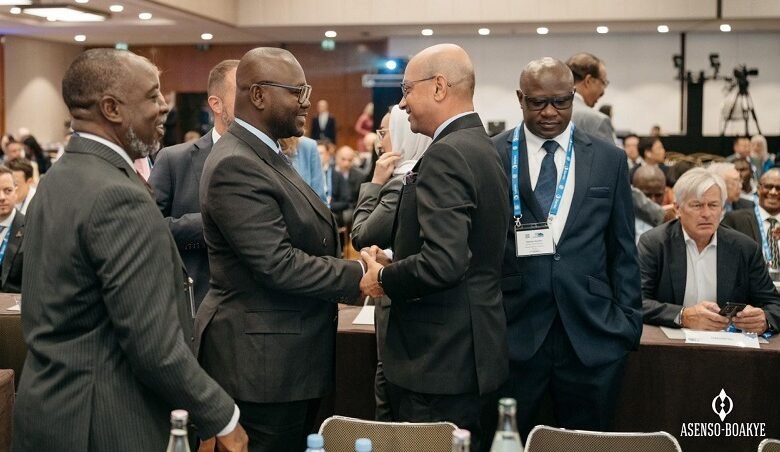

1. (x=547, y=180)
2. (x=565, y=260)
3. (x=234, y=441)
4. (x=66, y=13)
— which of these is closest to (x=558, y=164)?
(x=547, y=180)

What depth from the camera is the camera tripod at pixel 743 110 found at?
50.2ft

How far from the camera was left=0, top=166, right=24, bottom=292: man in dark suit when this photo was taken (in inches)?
177

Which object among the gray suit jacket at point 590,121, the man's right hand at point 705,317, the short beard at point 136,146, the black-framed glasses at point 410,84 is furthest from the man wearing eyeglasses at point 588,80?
the short beard at point 136,146

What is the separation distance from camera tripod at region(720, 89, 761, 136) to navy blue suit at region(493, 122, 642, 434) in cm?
1322

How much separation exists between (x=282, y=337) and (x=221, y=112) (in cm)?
125

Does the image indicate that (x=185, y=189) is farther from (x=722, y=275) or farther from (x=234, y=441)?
(x=722, y=275)

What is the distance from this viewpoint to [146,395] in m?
1.90

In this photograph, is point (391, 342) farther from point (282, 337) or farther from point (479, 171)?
point (479, 171)

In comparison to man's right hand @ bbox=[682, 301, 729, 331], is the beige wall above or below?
above

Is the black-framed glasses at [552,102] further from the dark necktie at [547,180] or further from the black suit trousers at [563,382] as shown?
the black suit trousers at [563,382]

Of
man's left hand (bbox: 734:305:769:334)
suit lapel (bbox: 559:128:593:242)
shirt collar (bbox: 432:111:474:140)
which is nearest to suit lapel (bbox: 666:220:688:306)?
man's left hand (bbox: 734:305:769:334)

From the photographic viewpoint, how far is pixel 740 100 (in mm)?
15992

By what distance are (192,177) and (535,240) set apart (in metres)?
1.31

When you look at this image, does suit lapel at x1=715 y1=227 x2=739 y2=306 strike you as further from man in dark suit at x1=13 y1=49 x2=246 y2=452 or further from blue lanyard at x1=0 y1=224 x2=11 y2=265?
blue lanyard at x1=0 y1=224 x2=11 y2=265
